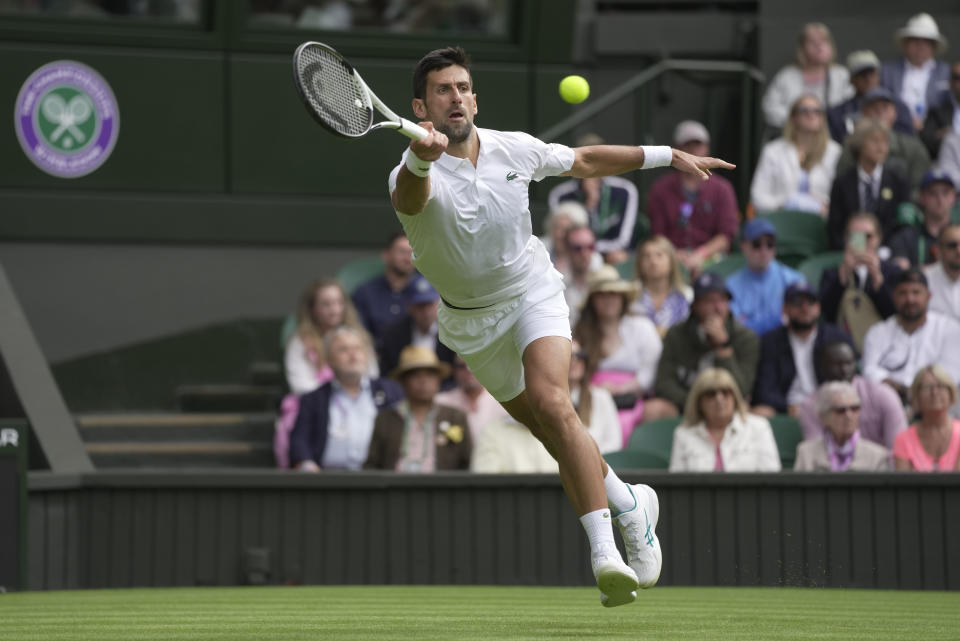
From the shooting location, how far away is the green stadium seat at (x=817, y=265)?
34.6ft

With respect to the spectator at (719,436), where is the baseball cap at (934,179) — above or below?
above

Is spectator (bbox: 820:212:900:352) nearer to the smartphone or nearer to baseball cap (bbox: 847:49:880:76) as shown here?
the smartphone

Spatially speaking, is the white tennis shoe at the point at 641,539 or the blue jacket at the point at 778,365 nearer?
the white tennis shoe at the point at 641,539

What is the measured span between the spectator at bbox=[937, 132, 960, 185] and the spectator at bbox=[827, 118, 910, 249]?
0.79m

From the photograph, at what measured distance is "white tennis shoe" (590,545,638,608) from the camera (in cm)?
523

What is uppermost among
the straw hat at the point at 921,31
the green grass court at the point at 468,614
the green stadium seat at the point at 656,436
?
the straw hat at the point at 921,31

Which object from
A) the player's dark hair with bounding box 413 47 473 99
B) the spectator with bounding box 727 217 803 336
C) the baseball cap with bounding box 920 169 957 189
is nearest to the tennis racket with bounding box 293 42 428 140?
the player's dark hair with bounding box 413 47 473 99

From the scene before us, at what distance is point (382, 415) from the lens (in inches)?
354

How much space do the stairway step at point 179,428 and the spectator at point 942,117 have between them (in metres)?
5.15

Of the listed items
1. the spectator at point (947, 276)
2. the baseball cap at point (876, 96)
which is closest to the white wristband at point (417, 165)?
the spectator at point (947, 276)

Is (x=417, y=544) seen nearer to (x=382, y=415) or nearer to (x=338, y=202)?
(x=382, y=415)

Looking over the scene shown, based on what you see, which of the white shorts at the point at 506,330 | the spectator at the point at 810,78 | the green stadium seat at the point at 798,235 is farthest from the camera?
the spectator at the point at 810,78

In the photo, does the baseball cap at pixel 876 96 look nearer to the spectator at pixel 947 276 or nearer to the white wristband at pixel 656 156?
the spectator at pixel 947 276

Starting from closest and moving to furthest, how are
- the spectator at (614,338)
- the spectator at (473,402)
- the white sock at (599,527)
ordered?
the white sock at (599,527)
the spectator at (473,402)
the spectator at (614,338)
